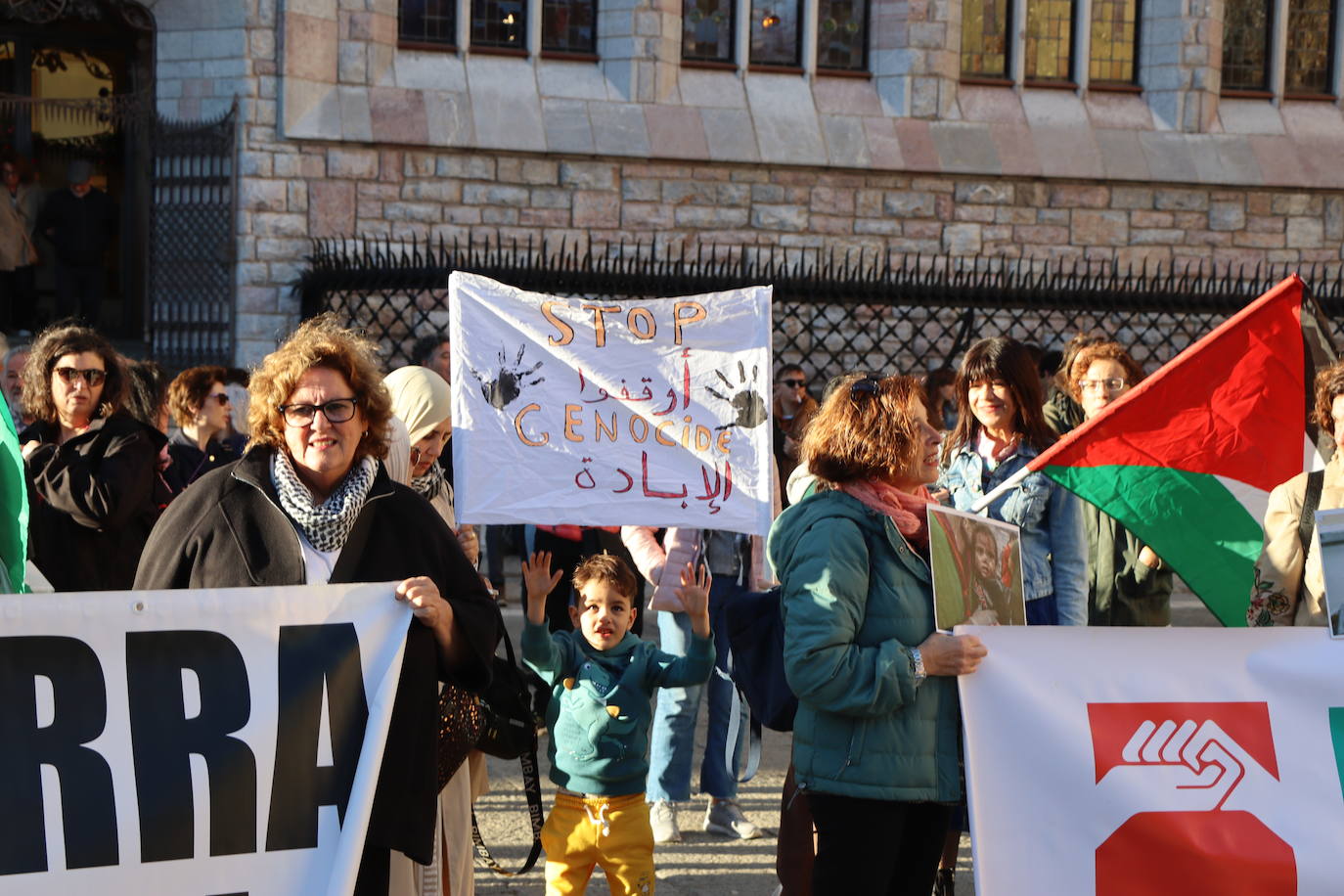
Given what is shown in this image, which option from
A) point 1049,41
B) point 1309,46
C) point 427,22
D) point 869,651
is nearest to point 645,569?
point 869,651

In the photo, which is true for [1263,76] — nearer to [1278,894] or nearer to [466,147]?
[466,147]

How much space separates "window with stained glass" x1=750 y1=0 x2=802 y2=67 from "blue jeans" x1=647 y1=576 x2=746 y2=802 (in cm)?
1061

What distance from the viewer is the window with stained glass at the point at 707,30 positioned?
15.4m

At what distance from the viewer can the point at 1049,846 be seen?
3.77m

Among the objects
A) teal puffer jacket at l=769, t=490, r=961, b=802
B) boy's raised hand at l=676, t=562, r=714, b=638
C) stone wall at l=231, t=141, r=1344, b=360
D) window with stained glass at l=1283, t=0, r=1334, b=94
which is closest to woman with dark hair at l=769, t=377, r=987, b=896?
teal puffer jacket at l=769, t=490, r=961, b=802

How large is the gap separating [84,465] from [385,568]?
77.7 inches

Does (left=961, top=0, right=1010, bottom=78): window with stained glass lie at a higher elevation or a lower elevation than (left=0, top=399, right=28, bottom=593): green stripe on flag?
higher

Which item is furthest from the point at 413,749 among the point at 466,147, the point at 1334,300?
the point at 1334,300

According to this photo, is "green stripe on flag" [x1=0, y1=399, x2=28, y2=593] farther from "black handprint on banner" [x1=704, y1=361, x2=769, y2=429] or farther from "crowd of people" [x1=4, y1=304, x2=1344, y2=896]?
"black handprint on banner" [x1=704, y1=361, x2=769, y2=429]

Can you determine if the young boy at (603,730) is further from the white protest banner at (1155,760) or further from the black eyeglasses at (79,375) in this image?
the black eyeglasses at (79,375)

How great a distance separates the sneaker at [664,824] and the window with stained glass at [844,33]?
11.3 metres

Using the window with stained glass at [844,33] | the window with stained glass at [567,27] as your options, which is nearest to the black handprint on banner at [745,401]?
the window with stained glass at [567,27]

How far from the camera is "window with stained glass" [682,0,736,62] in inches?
607

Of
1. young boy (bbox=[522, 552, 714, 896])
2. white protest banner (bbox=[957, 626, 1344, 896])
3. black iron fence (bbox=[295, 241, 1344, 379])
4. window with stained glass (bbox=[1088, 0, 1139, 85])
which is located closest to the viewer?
white protest banner (bbox=[957, 626, 1344, 896])
